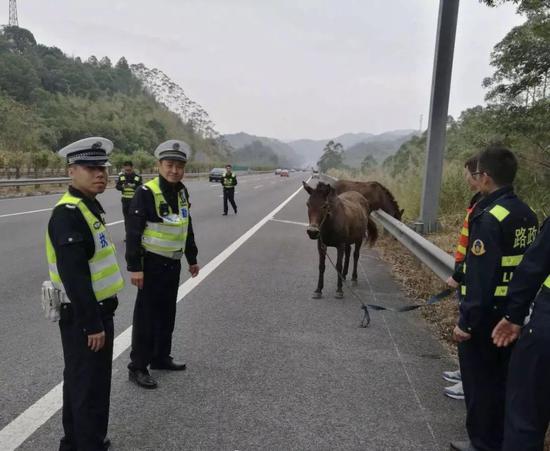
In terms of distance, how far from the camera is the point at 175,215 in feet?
12.7

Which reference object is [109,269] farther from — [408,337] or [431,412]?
[408,337]

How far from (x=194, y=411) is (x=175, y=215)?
5.02ft

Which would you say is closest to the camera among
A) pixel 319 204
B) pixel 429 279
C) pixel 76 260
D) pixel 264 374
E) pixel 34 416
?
pixel 76 260

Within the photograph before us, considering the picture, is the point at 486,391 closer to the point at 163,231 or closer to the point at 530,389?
the point at 530,389

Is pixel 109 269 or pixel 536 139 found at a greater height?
pixel 536 139

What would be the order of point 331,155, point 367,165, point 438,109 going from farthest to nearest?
point 331,155 → point 367,165 → point 438,109

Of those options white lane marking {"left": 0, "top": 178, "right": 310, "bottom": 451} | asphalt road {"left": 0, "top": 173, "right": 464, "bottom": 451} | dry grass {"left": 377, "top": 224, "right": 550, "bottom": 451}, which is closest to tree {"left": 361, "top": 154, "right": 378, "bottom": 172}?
dry grass {"left": 377, "top": 224, "right": 550, "bottom": 451}

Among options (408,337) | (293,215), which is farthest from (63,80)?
(408,337)

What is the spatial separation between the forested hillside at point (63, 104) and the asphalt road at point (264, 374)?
39344 mm

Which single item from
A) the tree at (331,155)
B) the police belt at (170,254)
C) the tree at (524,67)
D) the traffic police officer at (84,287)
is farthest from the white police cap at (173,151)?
the tree at (331,155)

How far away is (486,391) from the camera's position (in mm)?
2928

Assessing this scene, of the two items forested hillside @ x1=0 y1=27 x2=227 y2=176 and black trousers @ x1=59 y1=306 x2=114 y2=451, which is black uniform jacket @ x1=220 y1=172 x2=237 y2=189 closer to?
black trousers @ x1=59 y1=306 x2=114 y2=451

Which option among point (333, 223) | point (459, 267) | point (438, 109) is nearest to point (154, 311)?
point (459, 267)

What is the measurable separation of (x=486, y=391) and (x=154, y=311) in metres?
2.59
